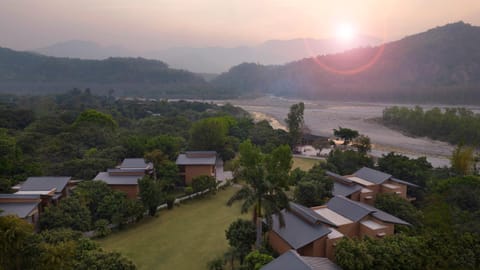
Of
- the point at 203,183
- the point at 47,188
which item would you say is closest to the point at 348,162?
the point at 203,183

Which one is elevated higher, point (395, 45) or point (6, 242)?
point (395, 45)

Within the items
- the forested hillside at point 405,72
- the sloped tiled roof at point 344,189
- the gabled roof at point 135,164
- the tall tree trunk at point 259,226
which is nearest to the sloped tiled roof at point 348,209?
the sloped tiled roof at point 344,189

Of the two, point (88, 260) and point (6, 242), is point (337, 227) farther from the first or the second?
point (6, 242)

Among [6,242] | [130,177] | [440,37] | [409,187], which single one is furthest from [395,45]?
[6,242]

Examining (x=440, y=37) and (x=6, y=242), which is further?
(x=440, y=37)

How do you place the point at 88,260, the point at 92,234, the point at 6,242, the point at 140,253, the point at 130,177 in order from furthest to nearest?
the point at 130,177
the point at 92,234
the point at 140,253
the point at 88,260
the point at 6,242

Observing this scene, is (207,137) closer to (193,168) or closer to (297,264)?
(193,168)
